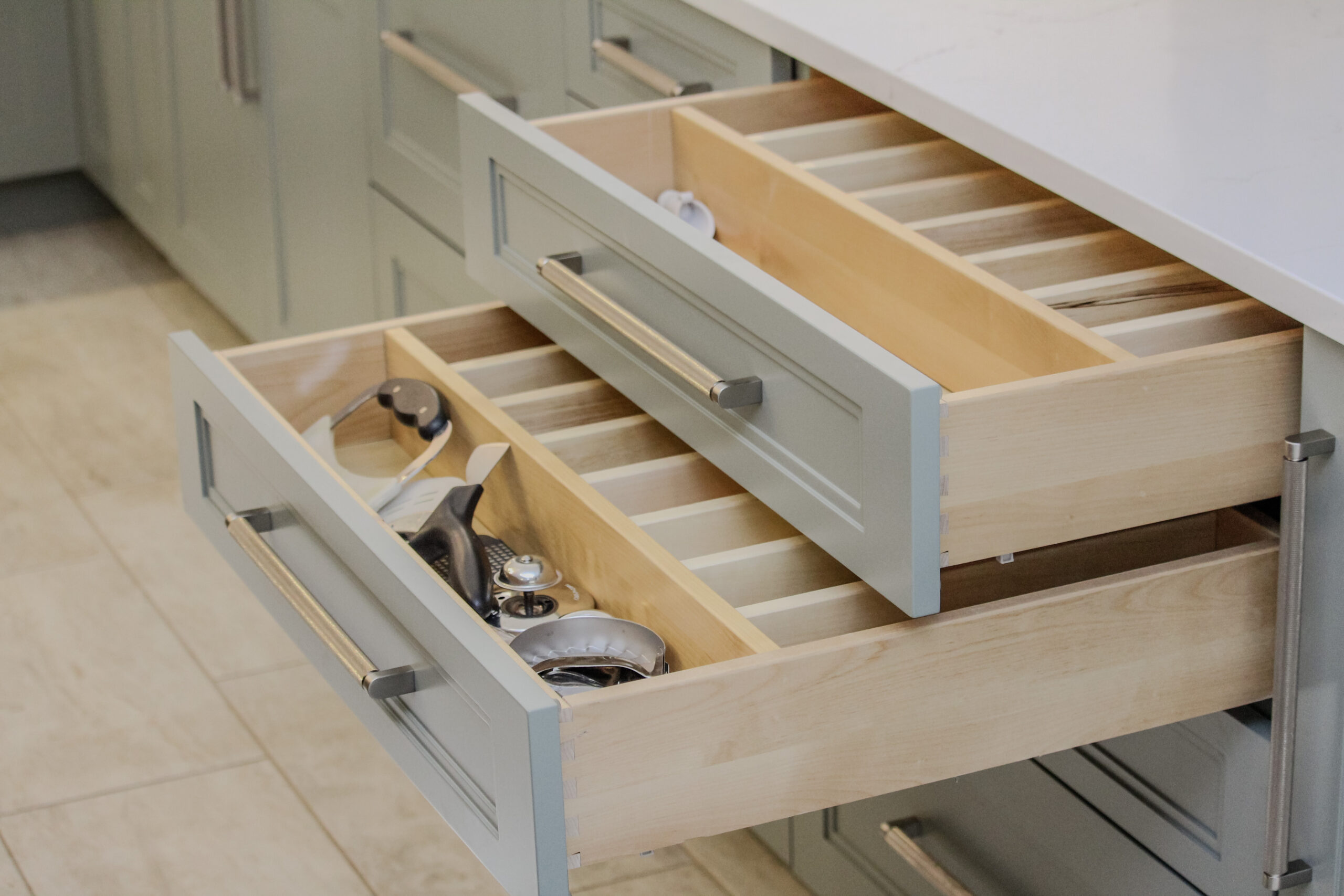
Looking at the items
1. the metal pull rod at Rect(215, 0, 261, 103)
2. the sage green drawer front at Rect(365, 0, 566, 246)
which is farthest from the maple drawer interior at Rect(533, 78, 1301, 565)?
the metal pull rod at Rect(215, 0, 261, 103)

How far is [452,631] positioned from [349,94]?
163 cm

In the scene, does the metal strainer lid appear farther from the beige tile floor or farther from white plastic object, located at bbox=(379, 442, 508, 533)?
the beige tile floor

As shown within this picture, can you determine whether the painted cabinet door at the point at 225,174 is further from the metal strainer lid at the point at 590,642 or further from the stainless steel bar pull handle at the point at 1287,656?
the stainless steel bar pull handle at the point at 1287,656

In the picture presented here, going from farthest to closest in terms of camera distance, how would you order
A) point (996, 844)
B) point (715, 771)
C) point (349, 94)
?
point (349, 94)
point (996, 844)
point (715, 771)

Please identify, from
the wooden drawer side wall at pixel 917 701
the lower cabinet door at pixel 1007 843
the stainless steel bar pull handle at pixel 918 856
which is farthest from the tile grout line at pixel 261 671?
the wooden drawer side wall at pixel 917 701

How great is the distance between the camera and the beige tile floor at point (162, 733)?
6.26 ft

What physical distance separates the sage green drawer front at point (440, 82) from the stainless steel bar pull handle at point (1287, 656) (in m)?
1.07

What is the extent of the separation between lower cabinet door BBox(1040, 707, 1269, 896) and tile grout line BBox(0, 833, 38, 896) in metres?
1.21

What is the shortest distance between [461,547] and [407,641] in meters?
0.14

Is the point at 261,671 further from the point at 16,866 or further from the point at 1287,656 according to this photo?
the point at 1287,656

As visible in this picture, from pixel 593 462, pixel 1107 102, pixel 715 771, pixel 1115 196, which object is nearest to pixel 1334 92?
pixel 1107 102

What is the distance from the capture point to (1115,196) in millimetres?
1101

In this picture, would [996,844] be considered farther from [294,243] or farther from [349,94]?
[294,243]

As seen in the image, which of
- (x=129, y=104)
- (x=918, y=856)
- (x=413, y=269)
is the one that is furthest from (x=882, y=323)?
(x=129, y=104)
